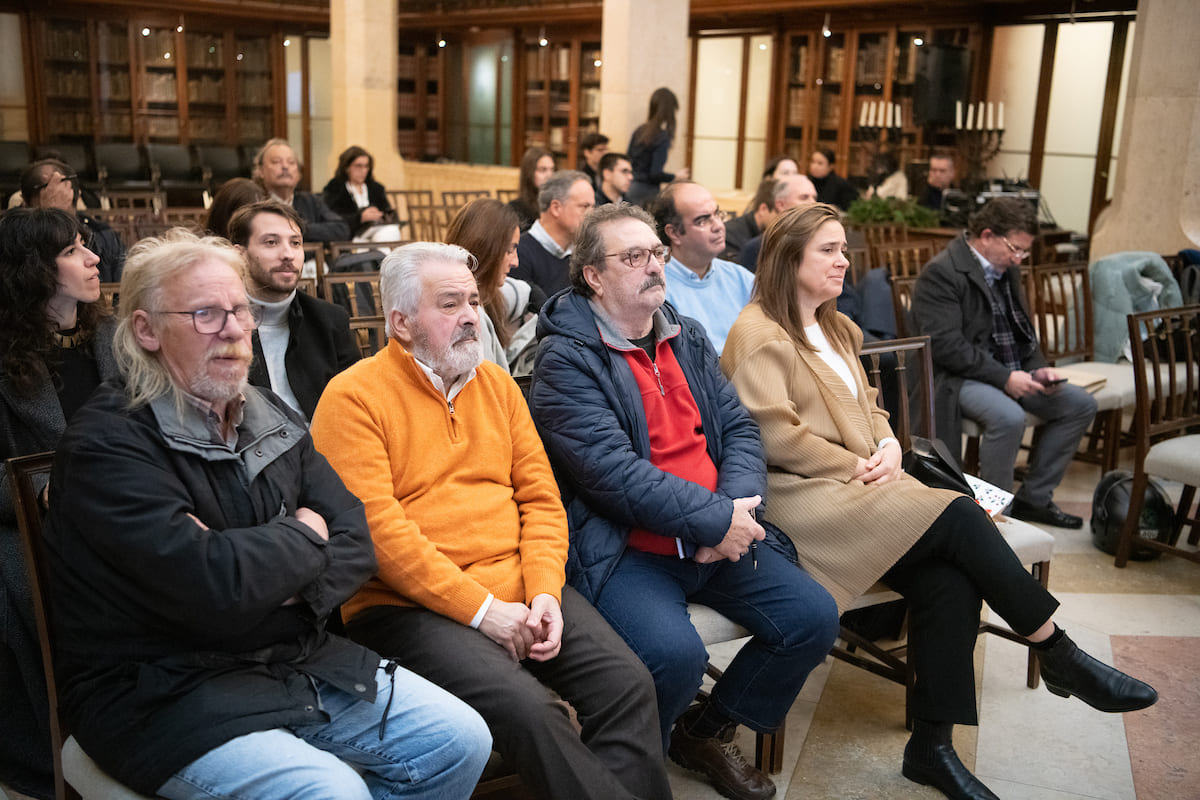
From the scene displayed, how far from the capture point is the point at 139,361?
1.87 meters

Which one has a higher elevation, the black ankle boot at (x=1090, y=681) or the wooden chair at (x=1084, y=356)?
the wooden chair at (x=1084, y=356)

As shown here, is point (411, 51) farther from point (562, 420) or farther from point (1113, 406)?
point (562, 420)

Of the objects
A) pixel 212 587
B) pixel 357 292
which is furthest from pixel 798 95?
pixel 212 587

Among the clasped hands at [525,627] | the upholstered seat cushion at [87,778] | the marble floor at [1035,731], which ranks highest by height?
the clasped hands at [525,627]

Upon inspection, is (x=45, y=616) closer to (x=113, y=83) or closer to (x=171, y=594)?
(x=171, y=594)

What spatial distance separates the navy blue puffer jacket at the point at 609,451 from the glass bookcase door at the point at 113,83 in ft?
43.6

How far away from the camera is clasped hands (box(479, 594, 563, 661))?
6.91 feet

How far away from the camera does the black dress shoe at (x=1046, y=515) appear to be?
450cm

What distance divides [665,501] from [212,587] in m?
1.02

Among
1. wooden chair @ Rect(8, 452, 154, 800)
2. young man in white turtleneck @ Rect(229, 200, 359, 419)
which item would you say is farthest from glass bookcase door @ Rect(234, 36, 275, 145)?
wooden chair @ Rect(8, 452, 154, 800)

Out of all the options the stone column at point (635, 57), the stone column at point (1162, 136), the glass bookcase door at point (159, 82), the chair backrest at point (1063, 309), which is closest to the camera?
the chair backrest at point (1063, 309)

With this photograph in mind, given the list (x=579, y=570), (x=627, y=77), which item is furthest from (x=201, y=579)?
(x=627, y=77)

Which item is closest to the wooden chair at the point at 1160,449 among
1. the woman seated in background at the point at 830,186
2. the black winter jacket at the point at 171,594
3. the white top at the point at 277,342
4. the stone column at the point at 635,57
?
the white top at the point at 277,342

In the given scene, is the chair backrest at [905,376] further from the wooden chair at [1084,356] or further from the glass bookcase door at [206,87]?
the glass bookcase door at [206,87]
